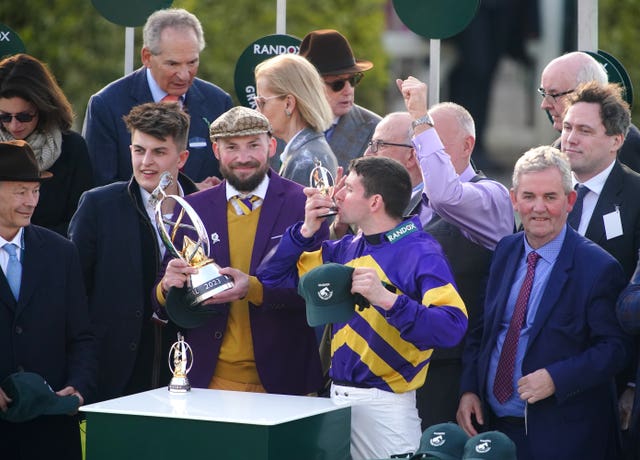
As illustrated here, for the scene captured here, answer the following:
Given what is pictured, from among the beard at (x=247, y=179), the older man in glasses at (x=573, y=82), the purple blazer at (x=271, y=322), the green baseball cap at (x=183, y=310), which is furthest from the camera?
the older man in glasses at (x=573, y=82)

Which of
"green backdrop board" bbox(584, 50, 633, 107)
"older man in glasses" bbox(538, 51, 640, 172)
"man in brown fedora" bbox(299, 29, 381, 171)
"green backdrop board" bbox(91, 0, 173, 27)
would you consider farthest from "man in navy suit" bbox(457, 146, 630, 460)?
"green backdrop board" bbox(91, 0, 173, 27)

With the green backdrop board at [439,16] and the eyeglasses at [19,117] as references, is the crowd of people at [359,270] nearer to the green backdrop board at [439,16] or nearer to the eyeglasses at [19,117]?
the eyeglasses at [19,117]

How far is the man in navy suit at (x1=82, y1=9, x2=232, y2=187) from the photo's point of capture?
7770 mm

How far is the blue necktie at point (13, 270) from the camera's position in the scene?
6445 mm

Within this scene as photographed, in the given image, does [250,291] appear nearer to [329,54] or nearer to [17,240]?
[17,240]

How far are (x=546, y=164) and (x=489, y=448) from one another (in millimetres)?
1503

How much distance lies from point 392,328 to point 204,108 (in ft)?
8.77

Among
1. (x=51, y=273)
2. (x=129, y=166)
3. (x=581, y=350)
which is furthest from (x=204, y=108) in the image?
(x=581, y=350)

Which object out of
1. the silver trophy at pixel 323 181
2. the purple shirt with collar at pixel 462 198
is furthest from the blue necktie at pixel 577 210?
the silver trophy at pixel 323 181

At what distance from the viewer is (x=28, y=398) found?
604 cm

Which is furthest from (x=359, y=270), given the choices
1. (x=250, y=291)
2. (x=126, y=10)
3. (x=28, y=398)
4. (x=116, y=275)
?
(x=126, y=10)

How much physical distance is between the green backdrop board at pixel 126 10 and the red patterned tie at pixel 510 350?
373 cm

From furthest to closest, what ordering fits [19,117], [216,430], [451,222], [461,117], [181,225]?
1. [19,117]
2. [461,117]
3. [451,222]
4. [181,225]
5. [216,430]

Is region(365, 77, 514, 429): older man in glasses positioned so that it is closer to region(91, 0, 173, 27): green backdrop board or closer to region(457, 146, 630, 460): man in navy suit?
region(457, 146, 630, 460): man in navy suit
